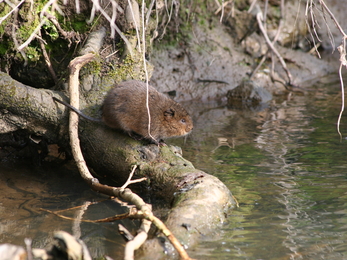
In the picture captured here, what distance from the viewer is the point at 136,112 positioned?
14.3 ft

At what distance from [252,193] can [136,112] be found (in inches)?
55.7

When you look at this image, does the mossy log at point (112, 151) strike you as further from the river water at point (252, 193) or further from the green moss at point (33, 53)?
the green moss at point (33, 53)

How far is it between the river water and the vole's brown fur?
2.11 feet

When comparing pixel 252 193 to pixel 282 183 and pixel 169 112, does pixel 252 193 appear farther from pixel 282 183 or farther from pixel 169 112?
pixel 169 112

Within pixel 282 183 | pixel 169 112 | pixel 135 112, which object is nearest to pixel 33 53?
pixel 135 112

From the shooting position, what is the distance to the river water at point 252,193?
3127 millimetres

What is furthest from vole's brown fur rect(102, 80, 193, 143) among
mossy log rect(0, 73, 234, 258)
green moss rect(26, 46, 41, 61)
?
green moss rect(26, 46, 41, 61)

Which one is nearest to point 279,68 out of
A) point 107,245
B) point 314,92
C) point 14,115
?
point 314,92

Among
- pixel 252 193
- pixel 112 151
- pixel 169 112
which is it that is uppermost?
pixel 169 112

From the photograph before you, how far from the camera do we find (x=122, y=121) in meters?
4.28

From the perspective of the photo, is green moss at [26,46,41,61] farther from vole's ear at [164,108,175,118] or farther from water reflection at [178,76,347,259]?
water reflection at [178,76,347,259]

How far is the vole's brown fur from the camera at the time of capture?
4.30m

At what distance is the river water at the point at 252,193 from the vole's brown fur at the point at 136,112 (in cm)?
64

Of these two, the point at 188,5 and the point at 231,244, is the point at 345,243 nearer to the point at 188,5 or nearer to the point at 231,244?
the point at 231,244
